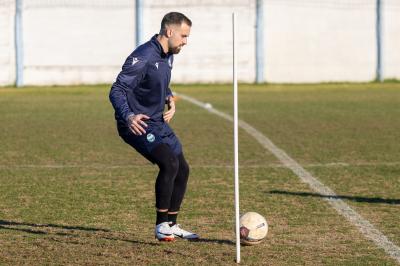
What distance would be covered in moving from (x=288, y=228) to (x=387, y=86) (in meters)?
22.5

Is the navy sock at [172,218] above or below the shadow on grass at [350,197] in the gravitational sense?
above

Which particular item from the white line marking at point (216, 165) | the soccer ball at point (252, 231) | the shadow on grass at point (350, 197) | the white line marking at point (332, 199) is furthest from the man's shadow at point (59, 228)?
the white line marking at point (216, 165)

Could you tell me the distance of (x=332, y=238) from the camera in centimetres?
836

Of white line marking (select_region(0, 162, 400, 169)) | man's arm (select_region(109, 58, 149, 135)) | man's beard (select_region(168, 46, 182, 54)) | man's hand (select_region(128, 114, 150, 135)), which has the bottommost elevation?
white line marking (select_region(0, 162, 400, 169))

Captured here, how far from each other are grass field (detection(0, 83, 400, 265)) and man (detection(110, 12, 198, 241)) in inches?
12.5

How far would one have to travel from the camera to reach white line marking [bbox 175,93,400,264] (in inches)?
318

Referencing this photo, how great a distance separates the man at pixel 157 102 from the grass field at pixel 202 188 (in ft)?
1.04

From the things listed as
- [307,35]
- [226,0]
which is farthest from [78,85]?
[307,35]

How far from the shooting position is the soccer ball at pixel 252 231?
799cm

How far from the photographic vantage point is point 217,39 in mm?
31938

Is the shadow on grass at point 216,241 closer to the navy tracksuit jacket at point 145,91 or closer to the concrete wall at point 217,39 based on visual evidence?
the navy tracksuit jacket at point 145,91

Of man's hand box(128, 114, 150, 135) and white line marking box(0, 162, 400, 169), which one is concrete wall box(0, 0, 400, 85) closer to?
white line marking box(0, 162, 400, 169)

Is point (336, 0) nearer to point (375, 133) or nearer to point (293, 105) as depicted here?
point (293, 105)

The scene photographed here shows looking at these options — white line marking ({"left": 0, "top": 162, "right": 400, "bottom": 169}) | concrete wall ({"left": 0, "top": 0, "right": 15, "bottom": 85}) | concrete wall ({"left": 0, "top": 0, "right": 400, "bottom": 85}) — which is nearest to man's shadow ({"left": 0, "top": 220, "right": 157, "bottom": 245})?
white line marking ({"left": 0, "top": 162, "right": 400, "bottom": 169})
